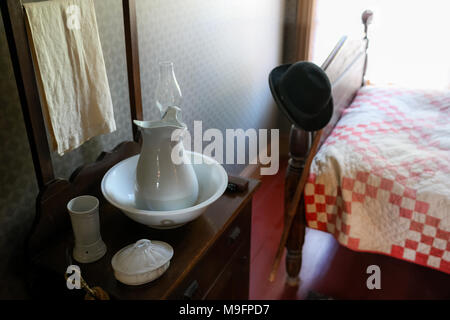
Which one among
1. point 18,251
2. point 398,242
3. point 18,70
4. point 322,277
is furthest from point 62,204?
point 322,277

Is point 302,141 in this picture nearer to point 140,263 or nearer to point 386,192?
point 386,192

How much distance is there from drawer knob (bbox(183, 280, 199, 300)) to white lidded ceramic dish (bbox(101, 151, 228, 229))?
0.53ft

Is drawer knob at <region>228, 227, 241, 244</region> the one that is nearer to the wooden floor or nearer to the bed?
the bed

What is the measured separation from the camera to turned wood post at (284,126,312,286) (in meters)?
1.58

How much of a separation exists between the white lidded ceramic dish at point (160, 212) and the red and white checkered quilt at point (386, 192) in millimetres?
658

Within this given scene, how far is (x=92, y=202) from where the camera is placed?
97cm

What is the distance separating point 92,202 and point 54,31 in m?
0.42

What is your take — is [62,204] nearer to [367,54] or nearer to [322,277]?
[322,277]

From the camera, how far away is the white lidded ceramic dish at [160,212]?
3.13 feet

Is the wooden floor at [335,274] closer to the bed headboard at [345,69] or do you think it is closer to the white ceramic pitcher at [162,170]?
the bed headboard at [345,69]

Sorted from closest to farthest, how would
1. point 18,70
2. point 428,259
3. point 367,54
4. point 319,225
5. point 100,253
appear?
point 18,70, point 100,253, point 428,259, point 319,225, point 367,54

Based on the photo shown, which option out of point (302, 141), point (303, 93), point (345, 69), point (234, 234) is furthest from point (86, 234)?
point (345, 69)

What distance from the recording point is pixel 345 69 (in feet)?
7.03

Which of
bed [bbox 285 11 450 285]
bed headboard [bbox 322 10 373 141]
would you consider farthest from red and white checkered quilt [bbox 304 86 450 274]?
bed headboard [bbox 322 10 373 141]
